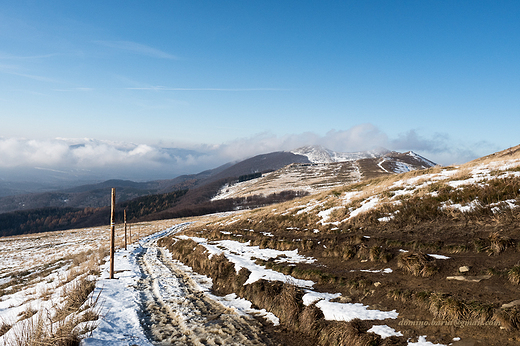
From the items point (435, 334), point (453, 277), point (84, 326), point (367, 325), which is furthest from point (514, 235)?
point (84, 326)

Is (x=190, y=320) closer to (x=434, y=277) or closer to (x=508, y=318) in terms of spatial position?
(x=434, y=277)

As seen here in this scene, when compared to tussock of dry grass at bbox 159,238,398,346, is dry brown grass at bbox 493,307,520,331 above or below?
above

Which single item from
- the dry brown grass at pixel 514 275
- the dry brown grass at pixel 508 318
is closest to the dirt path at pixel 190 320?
the dry brown grass at pixel 508 318

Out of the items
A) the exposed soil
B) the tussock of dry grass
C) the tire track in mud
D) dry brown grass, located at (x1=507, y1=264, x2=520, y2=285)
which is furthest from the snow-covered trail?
dry brown grass, located at (x1=507, y1=264, x2=520, y2=285)

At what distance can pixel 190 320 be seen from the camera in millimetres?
9344

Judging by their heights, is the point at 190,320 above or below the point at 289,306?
below

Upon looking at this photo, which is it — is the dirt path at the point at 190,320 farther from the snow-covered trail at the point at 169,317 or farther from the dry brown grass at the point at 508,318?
the dry brown grass at the point at 508,318

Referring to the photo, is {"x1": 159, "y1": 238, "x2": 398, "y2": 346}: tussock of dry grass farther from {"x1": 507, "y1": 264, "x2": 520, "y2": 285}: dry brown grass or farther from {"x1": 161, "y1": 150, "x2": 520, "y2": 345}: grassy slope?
{"x1": 507, "y1": 264, "x2": 520, "y2": 285}: dry brown grass

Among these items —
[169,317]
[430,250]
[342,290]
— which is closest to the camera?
[169,317]

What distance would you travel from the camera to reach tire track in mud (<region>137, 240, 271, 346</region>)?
310 inches

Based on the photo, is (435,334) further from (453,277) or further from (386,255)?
(386,255)

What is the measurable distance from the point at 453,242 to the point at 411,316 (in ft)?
22.1

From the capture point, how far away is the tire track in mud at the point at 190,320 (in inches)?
310

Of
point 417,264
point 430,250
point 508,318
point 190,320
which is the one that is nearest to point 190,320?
point 190,320
